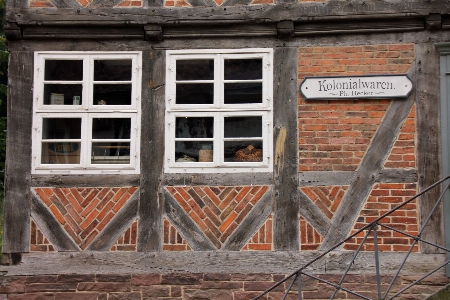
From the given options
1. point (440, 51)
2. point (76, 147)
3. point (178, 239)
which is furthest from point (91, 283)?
point (440, 51)

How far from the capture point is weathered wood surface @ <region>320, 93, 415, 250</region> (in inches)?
275

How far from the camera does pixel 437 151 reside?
6992 mm

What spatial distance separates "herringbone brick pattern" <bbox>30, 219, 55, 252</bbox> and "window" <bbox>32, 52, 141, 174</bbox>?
27.8 inches

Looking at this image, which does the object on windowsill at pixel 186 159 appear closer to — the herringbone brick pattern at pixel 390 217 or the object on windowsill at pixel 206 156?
the object on windowsill at pixel 206 156

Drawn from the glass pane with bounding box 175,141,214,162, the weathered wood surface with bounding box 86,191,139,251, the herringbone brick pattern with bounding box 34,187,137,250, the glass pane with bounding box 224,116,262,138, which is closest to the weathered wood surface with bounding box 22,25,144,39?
the glass pane with bounding box 175,141,214,162

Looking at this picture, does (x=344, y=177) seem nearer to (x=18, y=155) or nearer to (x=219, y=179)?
(x=219, y=179)

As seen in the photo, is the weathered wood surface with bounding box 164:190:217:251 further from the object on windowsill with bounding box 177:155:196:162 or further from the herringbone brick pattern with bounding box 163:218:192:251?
the object on windowsill with bounding box 177:155:196:162

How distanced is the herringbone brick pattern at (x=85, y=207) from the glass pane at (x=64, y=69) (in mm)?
1409

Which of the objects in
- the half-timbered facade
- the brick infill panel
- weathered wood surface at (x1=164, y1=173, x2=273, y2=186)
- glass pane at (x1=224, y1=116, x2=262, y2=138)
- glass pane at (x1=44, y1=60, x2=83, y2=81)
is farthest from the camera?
glass pane at (x1=44, y1=60, x2=83, y2=81)

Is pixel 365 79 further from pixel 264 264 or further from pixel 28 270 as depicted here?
pixel 28 270

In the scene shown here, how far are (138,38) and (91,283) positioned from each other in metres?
3.01

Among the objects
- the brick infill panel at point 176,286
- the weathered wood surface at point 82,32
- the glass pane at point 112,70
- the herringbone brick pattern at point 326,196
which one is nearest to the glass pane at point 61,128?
the glass pane at point 112,70

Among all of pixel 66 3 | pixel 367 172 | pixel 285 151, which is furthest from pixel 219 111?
pixel 66 3

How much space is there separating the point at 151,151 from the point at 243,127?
1.15 m
